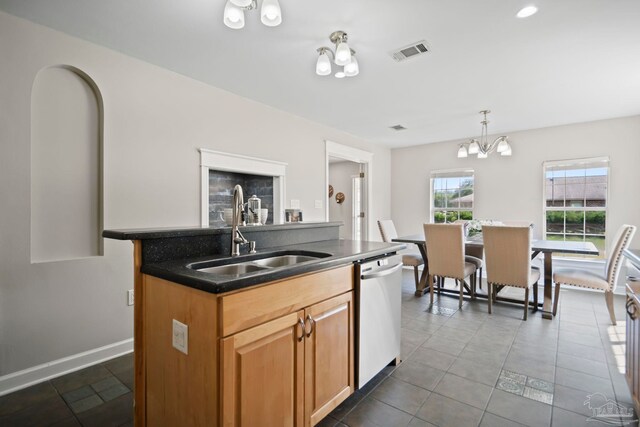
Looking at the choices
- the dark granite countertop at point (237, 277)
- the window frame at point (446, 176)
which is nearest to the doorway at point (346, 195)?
the window frame at point (446, 176)

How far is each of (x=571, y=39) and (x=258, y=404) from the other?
3119 millimetres

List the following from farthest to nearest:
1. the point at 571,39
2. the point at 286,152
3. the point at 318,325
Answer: the point at 286,152
the point at 571,39
the point at 318,325

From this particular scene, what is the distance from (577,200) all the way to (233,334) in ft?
17.8

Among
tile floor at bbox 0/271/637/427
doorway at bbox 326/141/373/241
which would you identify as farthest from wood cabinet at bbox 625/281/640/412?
doorway at bbox 326/141/373/241

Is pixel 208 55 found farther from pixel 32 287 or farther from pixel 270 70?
pixel 32 287

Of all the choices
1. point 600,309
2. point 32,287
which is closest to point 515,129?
point 600,309

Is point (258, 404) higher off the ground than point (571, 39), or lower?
lower

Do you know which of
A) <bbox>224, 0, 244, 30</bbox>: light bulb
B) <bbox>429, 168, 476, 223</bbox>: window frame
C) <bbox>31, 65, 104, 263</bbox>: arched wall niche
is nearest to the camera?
<bbox>224, 0, 244, 30</bbox>: light bulb

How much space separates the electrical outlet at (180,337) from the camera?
1.25m

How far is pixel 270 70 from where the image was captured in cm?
282

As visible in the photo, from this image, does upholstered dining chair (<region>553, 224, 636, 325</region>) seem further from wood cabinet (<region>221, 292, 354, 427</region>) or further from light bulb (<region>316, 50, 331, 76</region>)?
light bulb (<region>316, 50, 331, 76</region>)

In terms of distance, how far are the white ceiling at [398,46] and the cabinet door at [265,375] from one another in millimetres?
1914

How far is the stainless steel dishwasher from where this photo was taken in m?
1.86

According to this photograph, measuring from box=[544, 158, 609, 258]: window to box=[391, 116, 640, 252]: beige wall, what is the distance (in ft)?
0.31
